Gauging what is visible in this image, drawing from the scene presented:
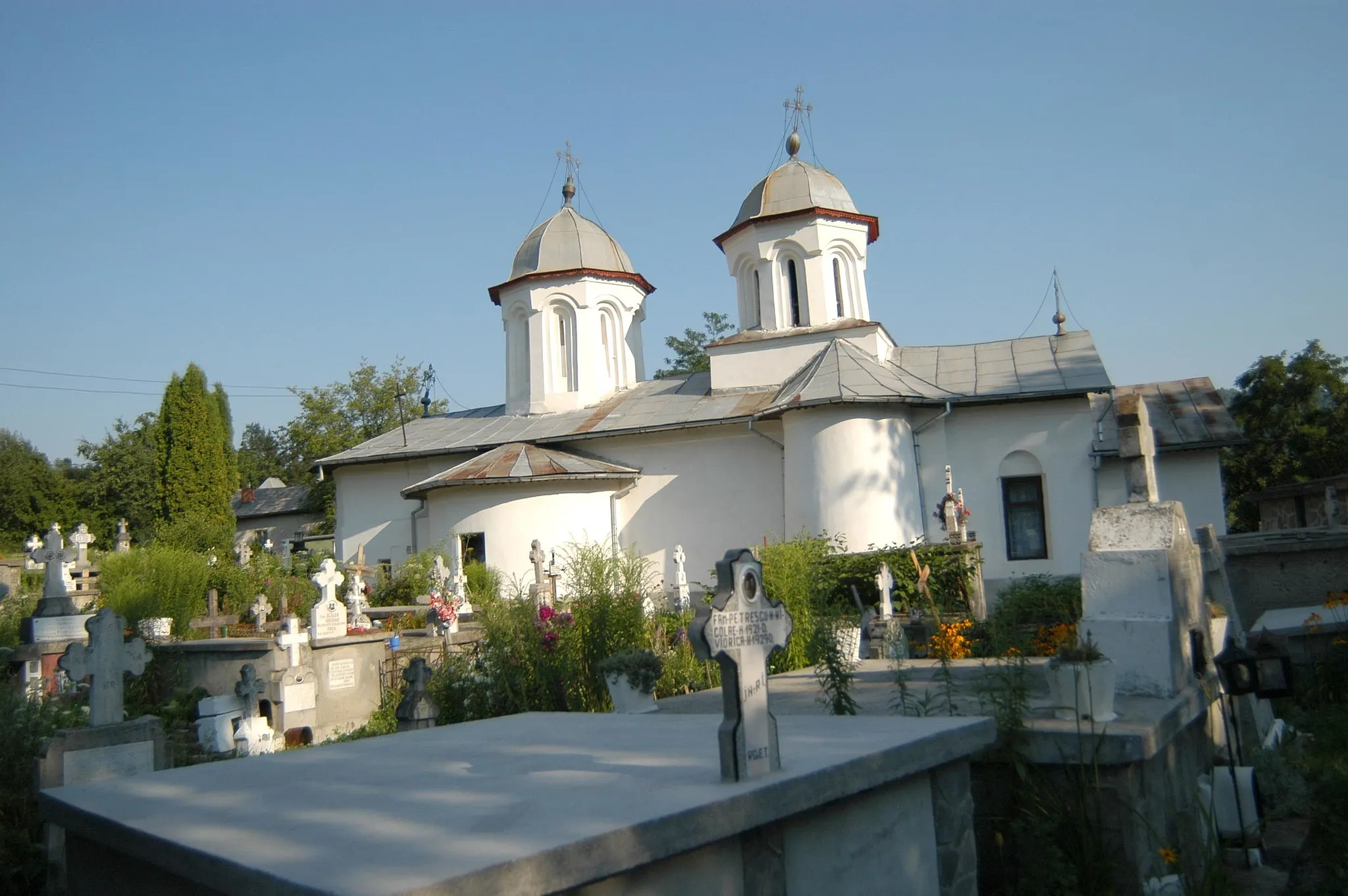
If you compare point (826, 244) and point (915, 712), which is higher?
point (826, 244)

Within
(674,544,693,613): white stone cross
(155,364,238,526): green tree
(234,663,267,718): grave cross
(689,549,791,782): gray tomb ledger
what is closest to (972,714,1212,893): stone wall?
(689,549,791,782): gray tomb ledger

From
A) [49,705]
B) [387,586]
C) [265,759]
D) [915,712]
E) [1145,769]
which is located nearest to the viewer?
[1145,769]

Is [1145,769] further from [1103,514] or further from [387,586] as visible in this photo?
[387,586]

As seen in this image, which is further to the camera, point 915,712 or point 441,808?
point 915,712

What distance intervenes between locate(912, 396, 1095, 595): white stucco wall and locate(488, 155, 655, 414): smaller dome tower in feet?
27.8

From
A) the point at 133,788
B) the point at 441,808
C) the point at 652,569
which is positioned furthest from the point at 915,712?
Result: the point at 652,569

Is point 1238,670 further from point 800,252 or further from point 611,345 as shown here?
point 611,345

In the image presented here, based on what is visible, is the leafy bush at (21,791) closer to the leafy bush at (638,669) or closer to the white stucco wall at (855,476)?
the leafy bush at (638,669)

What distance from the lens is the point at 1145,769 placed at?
195 inches

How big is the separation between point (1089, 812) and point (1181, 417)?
17.4 meters

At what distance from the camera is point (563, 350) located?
81.3ft

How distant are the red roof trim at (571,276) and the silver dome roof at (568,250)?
0.18 ft

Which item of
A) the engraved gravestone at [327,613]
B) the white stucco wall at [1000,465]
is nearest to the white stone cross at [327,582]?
the engraved gravestone at [327,613]

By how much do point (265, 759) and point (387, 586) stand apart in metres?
15.0
